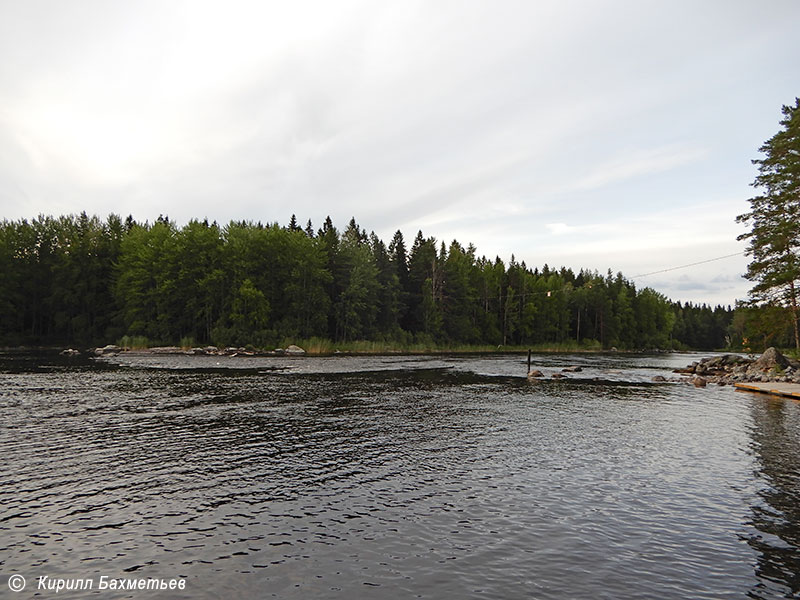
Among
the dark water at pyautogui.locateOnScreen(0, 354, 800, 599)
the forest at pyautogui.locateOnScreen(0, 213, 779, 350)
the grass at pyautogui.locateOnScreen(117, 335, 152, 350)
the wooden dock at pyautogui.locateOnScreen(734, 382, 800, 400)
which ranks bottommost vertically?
the dark water at pyautogui.locateOnScreen(0, 354, 800, 599)

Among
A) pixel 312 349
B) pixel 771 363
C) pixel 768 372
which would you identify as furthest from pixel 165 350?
pixel 771 363

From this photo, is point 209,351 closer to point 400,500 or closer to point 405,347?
point 405,347

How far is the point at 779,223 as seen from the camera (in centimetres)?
4919

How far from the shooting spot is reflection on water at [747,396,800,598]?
9.23m

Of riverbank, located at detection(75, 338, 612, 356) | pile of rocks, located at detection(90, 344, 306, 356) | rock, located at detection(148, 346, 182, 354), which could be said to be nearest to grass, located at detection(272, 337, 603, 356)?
riverbank, located at detection(75, 338, 612, 356)

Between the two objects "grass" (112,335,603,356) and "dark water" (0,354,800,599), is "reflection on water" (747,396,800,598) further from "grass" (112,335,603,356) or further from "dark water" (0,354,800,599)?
"grass" (112,335,603,356)

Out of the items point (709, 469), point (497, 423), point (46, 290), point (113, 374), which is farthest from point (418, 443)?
point (46, 290)

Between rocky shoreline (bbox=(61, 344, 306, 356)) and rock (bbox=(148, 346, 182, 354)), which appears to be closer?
rocky shoreline (bbox=(61, 344, 306, 356))

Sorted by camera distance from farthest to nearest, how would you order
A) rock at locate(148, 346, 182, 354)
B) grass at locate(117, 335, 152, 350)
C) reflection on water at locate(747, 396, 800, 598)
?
grass at locate(117, 335, 152, 350), rock at locate(148, 346, 182, 354), reflection on water at locate(747, 396, 800, 598)

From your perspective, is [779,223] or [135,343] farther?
[135,343]

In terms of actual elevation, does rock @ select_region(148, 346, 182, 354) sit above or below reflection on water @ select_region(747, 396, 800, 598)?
above

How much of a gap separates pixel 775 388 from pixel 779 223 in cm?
2226

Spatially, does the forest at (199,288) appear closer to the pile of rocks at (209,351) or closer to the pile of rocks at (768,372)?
the pile of rocks at (209,351)

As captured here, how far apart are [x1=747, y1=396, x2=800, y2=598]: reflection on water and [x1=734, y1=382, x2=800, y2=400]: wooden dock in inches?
472
